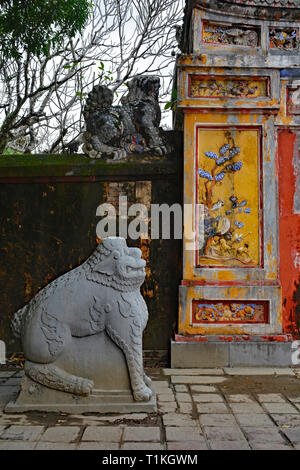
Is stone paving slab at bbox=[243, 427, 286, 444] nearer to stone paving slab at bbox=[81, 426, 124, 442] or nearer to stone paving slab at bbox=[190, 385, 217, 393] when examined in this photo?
stone paving slab at bbox=[81, 426, 124, 442]

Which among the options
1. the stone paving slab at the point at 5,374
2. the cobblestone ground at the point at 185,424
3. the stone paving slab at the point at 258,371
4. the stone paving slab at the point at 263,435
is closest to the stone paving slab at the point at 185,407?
the cobblestone ground at the point at 185,424

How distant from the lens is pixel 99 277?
12.6 feet

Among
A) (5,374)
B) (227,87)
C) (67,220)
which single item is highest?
(227,87)

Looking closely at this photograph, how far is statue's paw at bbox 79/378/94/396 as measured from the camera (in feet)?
12.0

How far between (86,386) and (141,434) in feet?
2.11

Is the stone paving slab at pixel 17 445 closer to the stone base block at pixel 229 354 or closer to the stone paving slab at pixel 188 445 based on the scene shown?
the stone paving slab at pixel 188 445

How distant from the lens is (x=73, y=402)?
12.1 feet

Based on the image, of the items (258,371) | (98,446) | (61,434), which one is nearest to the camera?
(98,446)

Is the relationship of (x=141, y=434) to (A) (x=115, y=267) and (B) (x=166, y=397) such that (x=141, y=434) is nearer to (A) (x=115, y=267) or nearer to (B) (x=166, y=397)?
(B) (x=166, y=397)

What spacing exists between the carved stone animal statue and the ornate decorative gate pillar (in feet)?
5.97

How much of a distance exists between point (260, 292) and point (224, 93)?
254cm

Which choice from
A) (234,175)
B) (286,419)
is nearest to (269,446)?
(286,419)

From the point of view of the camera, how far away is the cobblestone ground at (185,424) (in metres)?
3.09
